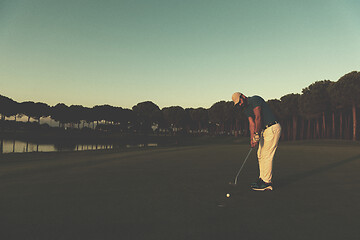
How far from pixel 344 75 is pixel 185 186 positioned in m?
52.4

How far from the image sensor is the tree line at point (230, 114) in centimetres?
5016

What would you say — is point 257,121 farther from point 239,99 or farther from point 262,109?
point 239,99

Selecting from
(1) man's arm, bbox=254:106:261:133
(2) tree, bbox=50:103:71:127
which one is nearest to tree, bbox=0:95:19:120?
(2) tree, bbox=50:103:71:127

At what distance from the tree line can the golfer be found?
4433cm

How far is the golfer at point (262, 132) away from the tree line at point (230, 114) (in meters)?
44.3

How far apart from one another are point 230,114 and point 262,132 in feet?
259

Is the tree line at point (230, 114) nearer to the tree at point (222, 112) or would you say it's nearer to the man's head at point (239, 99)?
the tree at point (222, 112)

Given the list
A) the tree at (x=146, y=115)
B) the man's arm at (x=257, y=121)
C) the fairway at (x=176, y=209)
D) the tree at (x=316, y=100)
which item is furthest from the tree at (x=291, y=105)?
the tree at (x=146, y=115)

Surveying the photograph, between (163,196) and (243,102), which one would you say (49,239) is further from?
(243,102)

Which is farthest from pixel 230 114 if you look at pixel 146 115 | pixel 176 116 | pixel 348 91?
pixel 146 115

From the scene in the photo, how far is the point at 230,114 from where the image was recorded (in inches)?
3344

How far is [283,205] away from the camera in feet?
17.4

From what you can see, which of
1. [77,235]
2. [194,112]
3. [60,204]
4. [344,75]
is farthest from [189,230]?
[194,112]

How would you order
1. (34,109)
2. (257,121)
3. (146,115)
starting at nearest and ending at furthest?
(257,121)
(34,109)
(146,115)
